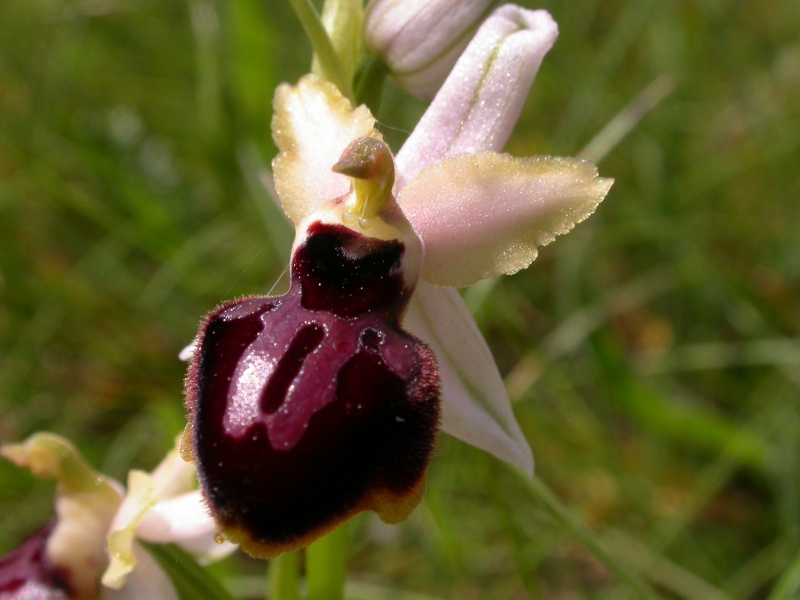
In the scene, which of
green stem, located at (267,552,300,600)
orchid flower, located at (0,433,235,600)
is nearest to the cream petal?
orchid flower, located at (0,433,235,600)

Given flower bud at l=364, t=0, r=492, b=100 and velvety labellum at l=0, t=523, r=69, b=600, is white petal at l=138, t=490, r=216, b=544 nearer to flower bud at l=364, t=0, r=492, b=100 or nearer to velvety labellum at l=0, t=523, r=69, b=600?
velvety labellum at l=0, t=523, r=69, b=600

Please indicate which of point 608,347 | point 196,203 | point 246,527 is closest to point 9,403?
point 196,203

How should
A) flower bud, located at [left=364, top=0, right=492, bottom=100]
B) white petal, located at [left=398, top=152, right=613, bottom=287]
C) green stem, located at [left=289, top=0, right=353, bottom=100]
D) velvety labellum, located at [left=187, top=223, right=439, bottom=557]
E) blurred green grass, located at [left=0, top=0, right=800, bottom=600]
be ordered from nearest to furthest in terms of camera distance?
velvety labellum, located at [left=187, top=223, right=439, bottom=557] → white petal, located at [left=398, top=152, right=613, bottom=287] → green stem, located at [left=289, top=0, right=353, bottom=100] → flower bud, located at [left=364, top=0, right=492, bottom=100] → blurred green grass, located at [left=0, top=0, right=800, bottom=600]

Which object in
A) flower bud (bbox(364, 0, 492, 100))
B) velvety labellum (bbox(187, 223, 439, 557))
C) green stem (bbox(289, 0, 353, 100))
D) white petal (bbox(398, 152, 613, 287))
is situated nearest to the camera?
velvety labellum (bbox(187, 223, 439, 557))

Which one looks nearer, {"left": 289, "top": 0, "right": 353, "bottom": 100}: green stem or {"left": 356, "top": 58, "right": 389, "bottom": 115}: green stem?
{"left": 289, "top": 0, "right": 353, "bottom": 100}: green stem

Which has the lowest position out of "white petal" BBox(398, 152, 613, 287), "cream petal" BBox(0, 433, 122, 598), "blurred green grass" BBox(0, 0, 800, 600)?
"blurred green grass" BBox(0, 0, 800, 600)

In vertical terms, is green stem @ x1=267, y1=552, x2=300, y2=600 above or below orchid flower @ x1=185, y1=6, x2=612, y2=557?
below

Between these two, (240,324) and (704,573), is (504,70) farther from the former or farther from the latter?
(704,573)
